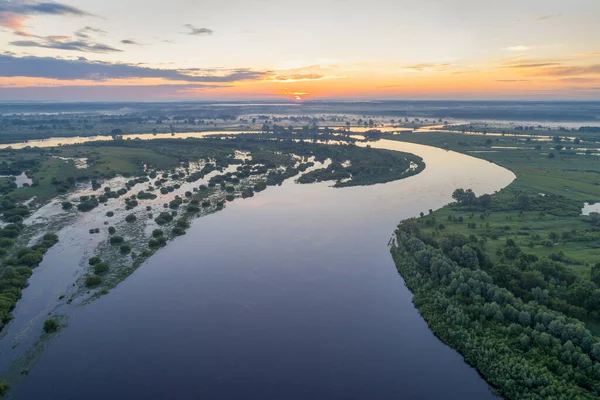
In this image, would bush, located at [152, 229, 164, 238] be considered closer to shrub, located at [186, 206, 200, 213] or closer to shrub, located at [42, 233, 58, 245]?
shrub, located at [186, 206, 200, 213]

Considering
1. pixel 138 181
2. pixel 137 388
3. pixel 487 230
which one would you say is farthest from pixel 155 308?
pixel 138 181

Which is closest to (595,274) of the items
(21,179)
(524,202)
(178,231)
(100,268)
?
(524,202)

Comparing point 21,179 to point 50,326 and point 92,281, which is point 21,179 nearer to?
point 92,281

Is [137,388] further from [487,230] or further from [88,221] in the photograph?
[487,230]

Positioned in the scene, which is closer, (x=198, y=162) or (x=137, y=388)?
(x=137, y=388)

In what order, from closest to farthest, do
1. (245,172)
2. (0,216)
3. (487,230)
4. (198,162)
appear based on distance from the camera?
1. (487,230)
2. (0,216)
3. (245,172)
4. (198,162)

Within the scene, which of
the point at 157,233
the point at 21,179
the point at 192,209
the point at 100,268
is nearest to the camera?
the point at 100,268

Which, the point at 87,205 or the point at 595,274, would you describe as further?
the point at 87,205
